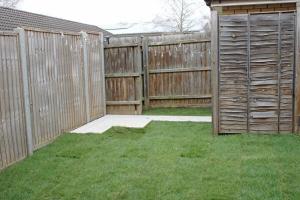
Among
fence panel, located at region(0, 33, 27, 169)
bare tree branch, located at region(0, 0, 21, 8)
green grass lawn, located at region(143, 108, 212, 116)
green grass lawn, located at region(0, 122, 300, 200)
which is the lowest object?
green grass lawn, located at region(0, 122, 300, 200)

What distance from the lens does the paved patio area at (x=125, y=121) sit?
291 inches

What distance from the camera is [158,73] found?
32.3 ft

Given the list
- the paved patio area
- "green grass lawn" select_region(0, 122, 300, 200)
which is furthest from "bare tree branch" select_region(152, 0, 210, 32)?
"green grass lawn" select_region(0, 122, 300, 200)

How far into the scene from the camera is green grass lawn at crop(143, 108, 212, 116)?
29.2 feet

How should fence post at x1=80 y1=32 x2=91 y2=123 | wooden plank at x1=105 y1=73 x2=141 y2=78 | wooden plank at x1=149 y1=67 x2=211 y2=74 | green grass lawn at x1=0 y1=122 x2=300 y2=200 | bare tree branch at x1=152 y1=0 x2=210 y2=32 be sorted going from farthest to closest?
bare tree branch at x1=152 y1=0 x2=210 y2=32 → wooden plank at x1=149 y1=67 x2=211 y2=74 → wooden plank at x1=105 y1=73 x2=141 y2=78 → fence post at x1=80 y1=32 x2=91 y2=123 → green grass lawn at x1=0 y1=122 x2=300 y2=200

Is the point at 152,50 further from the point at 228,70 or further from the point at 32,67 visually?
the point at 32,67

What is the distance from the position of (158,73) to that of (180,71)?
61cm

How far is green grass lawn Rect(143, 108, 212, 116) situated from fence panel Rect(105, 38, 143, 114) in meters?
0.49

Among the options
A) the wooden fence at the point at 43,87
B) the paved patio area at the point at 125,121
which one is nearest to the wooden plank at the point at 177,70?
the paved patio area at the point at 125,121

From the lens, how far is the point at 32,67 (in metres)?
5.82

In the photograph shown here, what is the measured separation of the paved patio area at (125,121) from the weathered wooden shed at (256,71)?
1.50m

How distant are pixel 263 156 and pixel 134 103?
4546mm

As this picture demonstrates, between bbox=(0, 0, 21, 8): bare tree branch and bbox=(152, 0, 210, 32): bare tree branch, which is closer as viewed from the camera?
bbox=(0, 0, 21, 8): bare tree branch

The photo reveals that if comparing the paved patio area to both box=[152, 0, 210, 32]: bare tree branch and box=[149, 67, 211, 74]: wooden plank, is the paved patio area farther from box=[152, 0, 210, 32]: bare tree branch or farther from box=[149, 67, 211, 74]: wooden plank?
box=[152, 0, 210, 32]: bare tree branch
